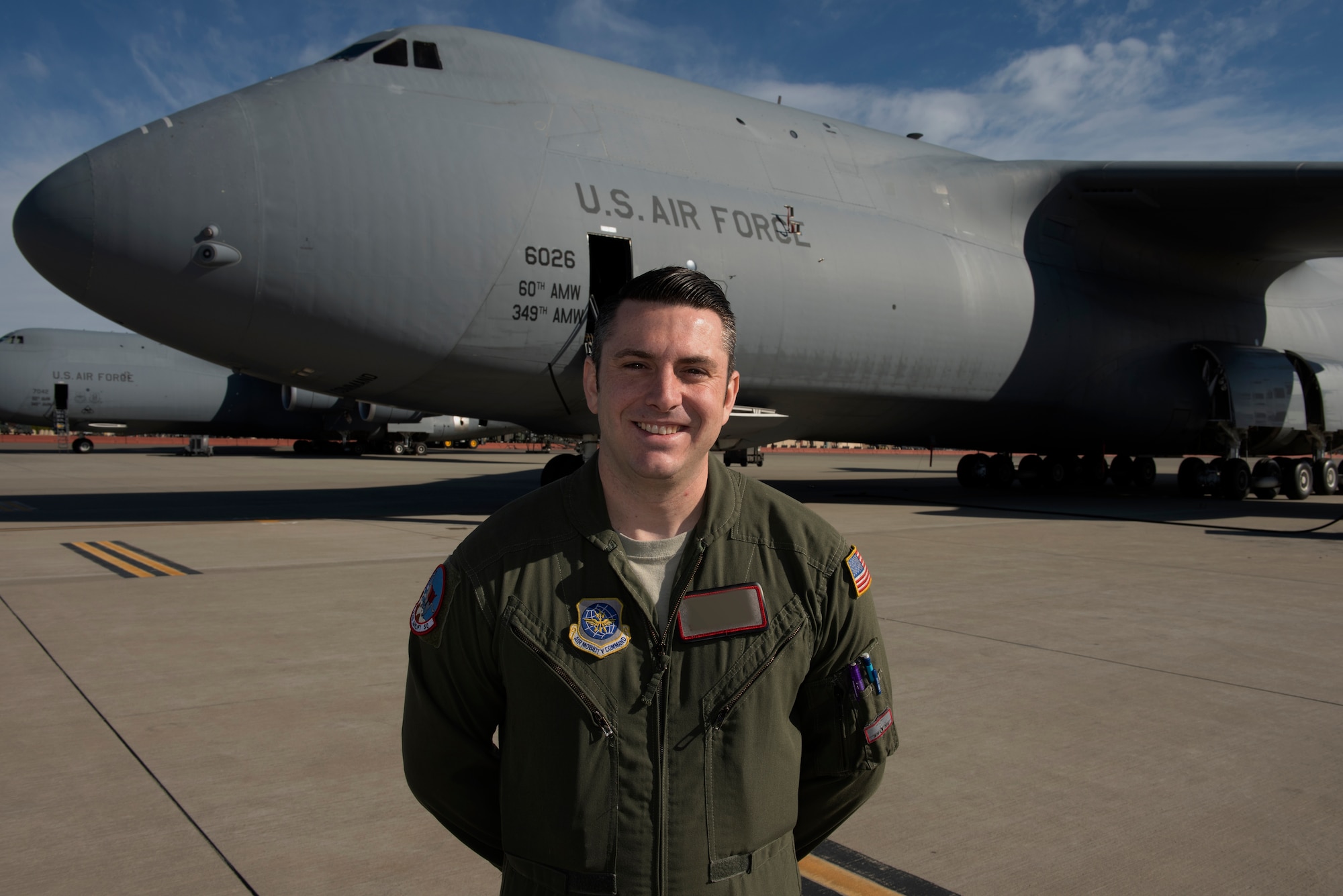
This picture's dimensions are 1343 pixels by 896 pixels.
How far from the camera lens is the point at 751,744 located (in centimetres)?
165

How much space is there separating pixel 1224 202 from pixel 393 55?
36.2ft

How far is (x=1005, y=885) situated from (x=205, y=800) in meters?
2.45

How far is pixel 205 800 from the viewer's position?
307 centimetres

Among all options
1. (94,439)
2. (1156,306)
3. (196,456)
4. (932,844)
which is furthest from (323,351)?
(94,439)

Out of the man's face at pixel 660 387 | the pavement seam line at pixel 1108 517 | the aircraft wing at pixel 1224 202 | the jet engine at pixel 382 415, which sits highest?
the aircraft wing at pixel 1224 202

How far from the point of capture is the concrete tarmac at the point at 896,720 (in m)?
2.73

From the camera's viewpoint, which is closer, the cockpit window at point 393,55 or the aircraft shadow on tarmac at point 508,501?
the cockpit window at point 393,55

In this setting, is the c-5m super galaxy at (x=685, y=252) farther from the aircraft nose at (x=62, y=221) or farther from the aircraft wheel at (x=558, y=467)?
the aircraft wheel at (x=558, y=467)

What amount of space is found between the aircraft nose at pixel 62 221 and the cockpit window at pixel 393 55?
2799mm

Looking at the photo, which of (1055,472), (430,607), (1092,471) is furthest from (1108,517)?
(430,607)

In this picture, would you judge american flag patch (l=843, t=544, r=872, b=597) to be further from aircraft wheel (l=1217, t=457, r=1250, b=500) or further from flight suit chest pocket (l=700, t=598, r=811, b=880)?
aircraft wheel (l=1217, t=457, r=1250, b=500)

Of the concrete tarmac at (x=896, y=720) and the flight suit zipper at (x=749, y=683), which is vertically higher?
the flight suit zipper at (x=749, y=683)

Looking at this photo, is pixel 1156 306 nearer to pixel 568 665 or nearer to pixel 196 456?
pixel 568 665

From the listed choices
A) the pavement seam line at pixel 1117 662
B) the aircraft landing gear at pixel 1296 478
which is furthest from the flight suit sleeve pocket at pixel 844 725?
the aircraft landing gear at pixel 1296 478
